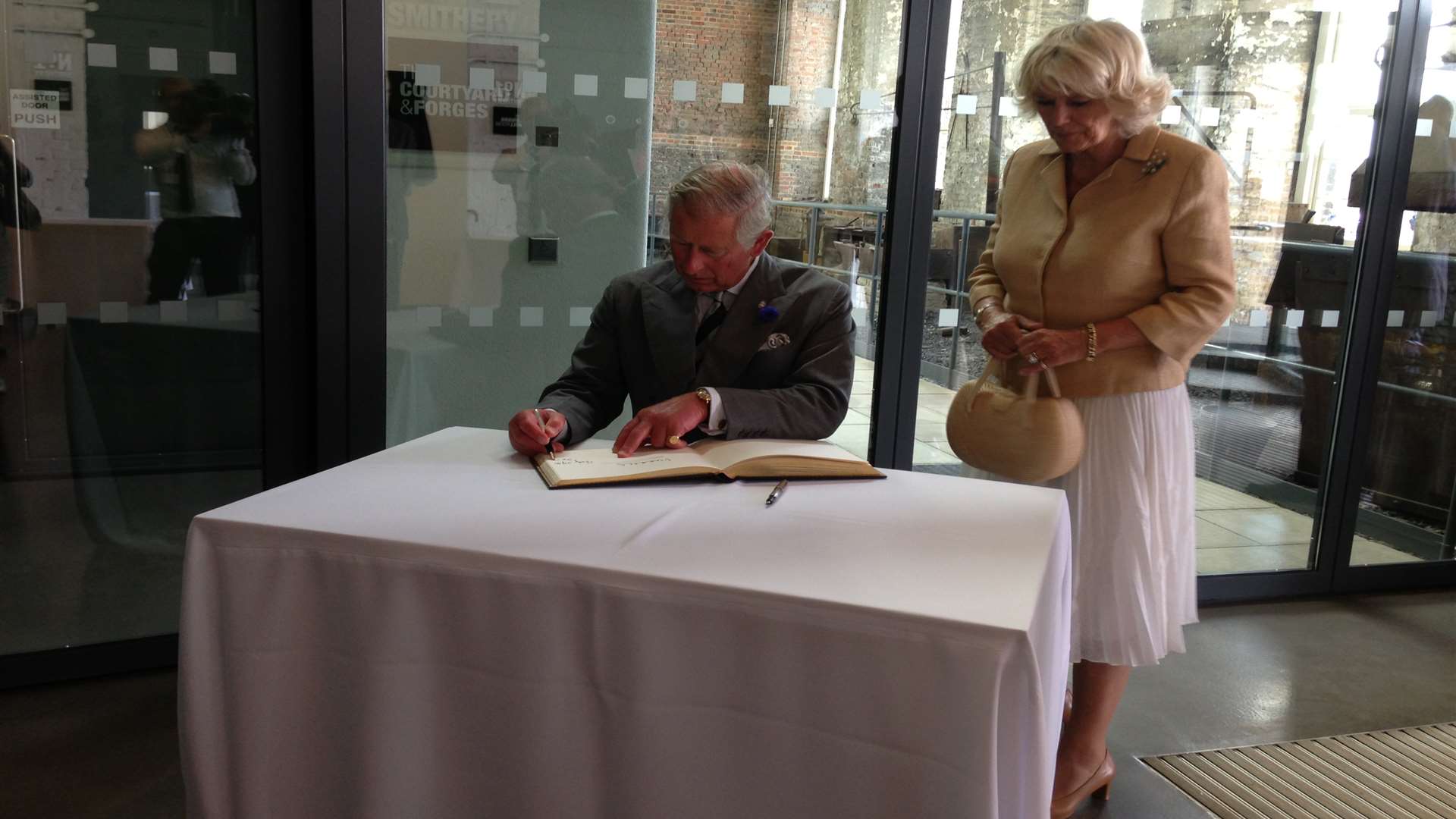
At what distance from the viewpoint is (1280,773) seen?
2.56 m

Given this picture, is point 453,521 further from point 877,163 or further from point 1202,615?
point 1202,615

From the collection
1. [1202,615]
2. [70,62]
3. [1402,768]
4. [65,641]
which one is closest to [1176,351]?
[1402,768]

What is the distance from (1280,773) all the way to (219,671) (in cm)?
228

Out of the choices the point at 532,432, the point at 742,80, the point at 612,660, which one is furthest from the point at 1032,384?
the point at 742,80

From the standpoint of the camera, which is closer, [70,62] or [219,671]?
[219,671]

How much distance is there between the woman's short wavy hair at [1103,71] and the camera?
6.46 feet

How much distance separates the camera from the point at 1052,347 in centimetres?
206

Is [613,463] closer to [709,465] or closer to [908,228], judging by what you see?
[709,465]

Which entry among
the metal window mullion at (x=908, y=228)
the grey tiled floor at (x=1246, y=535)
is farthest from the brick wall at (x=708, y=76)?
the grey tiled floor at (x=1246, y=535)

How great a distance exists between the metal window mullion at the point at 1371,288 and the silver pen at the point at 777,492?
2905 mm

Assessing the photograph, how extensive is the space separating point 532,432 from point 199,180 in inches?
58.7

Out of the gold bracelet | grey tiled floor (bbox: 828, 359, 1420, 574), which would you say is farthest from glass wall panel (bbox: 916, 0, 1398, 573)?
the gold bracelet

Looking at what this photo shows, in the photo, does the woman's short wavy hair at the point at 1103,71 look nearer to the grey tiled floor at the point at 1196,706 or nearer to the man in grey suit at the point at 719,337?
the man in grey suit at the point at 719,337

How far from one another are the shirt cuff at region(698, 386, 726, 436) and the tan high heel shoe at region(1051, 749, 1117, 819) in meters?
1.00
